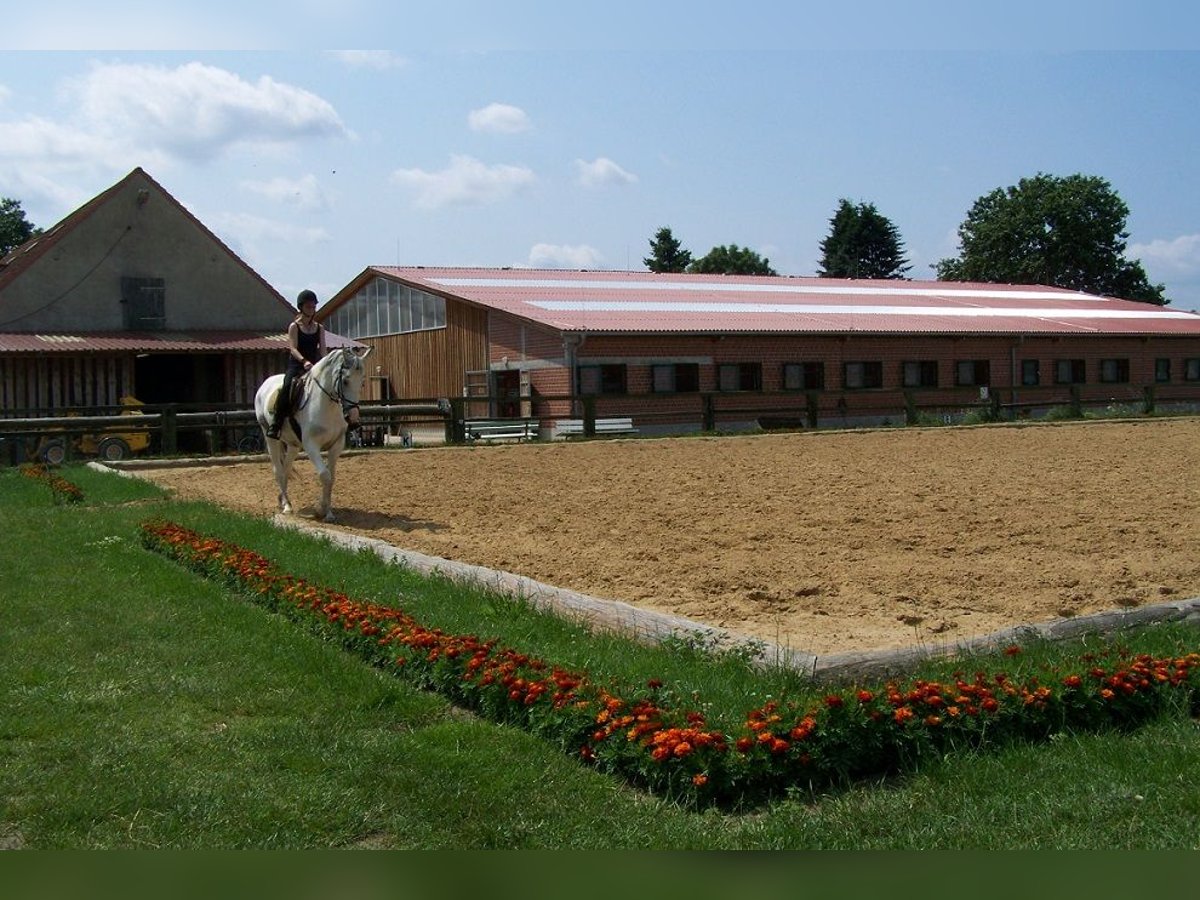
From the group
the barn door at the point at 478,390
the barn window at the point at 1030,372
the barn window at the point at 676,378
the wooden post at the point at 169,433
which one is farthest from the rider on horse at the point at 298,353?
the barn window at the point at 1030,372

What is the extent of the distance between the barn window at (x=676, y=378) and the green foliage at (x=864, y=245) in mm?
53281

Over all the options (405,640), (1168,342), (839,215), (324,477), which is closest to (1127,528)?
(405,640)

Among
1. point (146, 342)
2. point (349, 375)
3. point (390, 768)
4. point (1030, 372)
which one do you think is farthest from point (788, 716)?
point (1030, 372)

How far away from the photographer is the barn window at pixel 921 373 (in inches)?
1538

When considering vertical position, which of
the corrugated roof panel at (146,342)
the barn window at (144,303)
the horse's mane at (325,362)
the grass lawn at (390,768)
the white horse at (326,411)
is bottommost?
the grass lawn at (390,768)

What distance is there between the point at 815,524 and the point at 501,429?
→ 1824cm

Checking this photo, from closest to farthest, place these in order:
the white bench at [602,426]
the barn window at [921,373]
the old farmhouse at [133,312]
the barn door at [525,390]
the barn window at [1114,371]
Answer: the old farmhouse at [133,312], the white bench at [602,426], the barn door at [525,390], the barn window at [921,373], the barn window at [1114,371]

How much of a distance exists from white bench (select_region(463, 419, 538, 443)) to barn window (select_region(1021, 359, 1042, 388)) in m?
19.0

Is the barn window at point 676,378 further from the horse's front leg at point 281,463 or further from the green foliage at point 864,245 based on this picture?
the green foliage at point 864,245

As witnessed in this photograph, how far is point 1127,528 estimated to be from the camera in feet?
34.6

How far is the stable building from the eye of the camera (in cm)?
3306

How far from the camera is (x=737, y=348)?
3578 centimetres

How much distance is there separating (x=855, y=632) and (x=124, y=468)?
16314 millimetres

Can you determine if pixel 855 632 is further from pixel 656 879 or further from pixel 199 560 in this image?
pixel 199 560
